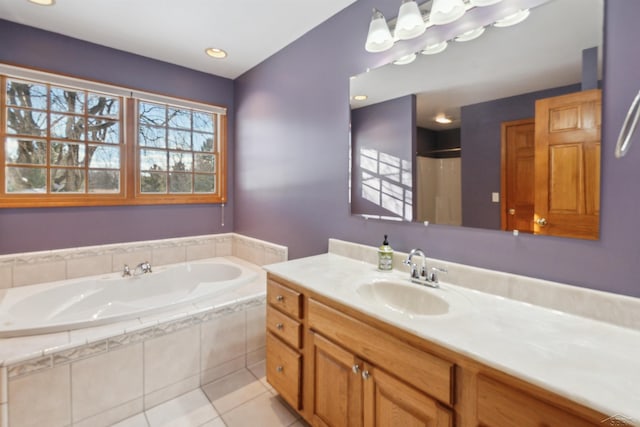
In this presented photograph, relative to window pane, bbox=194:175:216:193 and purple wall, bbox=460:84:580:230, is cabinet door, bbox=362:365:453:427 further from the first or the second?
window pane, bbox=194:175:216:193

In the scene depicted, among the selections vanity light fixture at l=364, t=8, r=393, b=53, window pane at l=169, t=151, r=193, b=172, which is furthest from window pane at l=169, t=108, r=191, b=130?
vanity light fixture at l=364, t=8, r=393, b=53

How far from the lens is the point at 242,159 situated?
10.6 feet

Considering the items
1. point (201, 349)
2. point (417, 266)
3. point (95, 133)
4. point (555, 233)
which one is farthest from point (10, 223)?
point (555, 233)

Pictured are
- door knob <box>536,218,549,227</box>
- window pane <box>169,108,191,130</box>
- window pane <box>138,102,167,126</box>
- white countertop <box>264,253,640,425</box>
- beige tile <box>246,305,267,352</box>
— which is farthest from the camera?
window pane <box>169,108,191,130</box>

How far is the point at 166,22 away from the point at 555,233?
2.74 meters

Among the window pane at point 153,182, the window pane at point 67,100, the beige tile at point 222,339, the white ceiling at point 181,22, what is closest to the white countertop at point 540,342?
the beige tile at point 222,339

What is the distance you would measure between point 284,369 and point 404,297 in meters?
0.77

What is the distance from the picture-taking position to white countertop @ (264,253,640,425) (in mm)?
698

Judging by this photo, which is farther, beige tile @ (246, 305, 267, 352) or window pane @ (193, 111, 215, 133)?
window pane @ (193, 111, 215, 133)

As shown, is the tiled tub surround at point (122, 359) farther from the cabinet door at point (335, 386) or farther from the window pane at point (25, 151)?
the cabinet door at point (335, 386)

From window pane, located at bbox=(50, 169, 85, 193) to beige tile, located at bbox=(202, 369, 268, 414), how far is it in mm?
1979

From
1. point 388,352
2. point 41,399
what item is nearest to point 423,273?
point 388,352

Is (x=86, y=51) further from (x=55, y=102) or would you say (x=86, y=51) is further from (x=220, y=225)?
(x=220, y=225)

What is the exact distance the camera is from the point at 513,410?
0.79 metres
